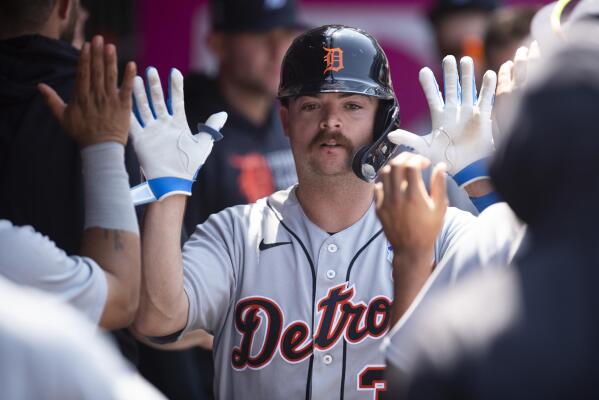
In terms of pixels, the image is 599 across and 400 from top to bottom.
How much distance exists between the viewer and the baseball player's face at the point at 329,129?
322 centimetres

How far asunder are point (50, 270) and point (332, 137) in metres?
1.18

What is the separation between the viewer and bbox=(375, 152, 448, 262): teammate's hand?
2320 millimetres

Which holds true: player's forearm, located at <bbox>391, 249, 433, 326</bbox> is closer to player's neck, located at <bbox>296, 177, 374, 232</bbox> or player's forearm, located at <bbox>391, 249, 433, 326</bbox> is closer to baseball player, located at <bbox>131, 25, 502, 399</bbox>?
baseball player, located at <bbox>131, 25, 502, 399</bbox>

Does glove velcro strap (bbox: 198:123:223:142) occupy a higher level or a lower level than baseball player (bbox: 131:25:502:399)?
higher

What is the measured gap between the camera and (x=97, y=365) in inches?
57.1

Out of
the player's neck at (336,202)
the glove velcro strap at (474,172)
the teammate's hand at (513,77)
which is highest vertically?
the teammate's hand at (513,77)

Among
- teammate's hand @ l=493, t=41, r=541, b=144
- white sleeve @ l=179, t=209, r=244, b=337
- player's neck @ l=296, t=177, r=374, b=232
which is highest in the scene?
teammate's hand @ l=493, t=41, r=541, b=144

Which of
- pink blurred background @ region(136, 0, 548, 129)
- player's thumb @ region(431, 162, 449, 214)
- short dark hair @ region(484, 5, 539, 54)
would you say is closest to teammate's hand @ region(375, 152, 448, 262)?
player's thumb @ region(431, 162, 449, 214)

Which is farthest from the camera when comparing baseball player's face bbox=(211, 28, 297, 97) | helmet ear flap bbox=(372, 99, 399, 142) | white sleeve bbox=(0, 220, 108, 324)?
baseball player's face bbox=(211, 28, 297, 97)

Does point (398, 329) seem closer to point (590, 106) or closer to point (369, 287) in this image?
point (590, 106)

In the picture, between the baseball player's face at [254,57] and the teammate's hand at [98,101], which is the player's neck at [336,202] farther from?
the baseball player's face at [254,57]

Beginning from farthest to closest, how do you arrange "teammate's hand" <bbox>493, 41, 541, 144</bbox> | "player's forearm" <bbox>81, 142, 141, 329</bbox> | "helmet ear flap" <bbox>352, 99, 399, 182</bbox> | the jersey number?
1. "helmet ear flap" <bbox>352, 99, 399, 182</bbox>
2. the jersey number
3. "teammate's hand" <bbox>493, 41, 541, 144</bbox>
4. "player's forearm" <bbox>81, 142, 141, 329</bbox>

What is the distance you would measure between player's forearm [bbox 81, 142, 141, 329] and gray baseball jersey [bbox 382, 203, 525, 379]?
27.5 inches

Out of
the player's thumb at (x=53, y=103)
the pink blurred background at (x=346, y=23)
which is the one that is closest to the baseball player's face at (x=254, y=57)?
the pink blurred background at (x=346, y=23)
